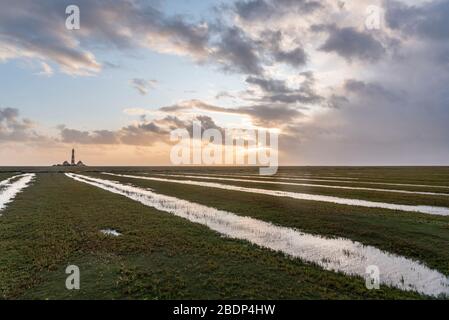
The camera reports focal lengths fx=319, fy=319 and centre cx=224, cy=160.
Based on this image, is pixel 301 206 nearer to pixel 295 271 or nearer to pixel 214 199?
pixel 214 199

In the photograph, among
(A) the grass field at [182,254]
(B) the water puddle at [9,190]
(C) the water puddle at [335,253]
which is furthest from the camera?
(B) the water puddle at [9,190]

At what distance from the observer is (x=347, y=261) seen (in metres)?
15.4

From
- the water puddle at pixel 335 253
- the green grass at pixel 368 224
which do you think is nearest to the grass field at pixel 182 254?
the green grass at pixel 368 224

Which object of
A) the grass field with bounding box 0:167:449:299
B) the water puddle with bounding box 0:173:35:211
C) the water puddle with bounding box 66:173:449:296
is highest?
the water puddle with bounding box 0:173:35:211

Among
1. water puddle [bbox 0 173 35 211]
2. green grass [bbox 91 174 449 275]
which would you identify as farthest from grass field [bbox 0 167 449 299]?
water puddle [bbox 0 173 35 211]

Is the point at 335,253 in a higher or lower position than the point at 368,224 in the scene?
lower

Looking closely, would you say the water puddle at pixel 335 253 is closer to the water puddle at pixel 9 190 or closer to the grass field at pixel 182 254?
the grass field at pixel 182 254

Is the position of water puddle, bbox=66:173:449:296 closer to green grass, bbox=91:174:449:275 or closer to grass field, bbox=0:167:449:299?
grass field, bbox=0:167:449:299

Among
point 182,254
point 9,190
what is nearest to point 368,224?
point 182,254

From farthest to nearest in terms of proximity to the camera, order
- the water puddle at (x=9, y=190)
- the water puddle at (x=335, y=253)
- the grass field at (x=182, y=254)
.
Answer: the water puddle at (x=9, y=190), the water puddle at (x=335, y=253), the grass field at (x=182, y=254)

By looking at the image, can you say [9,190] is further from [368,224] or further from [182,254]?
[368,224]

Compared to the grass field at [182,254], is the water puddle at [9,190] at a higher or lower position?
higher
